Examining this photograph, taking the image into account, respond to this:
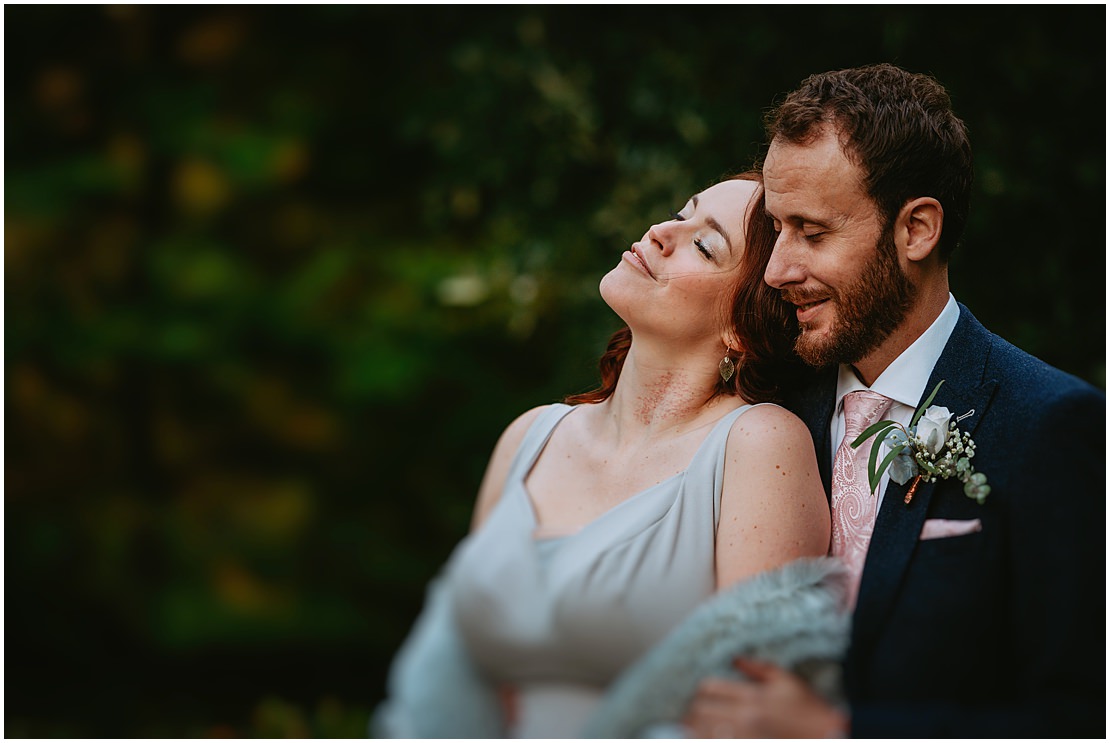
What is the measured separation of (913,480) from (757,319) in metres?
0.38

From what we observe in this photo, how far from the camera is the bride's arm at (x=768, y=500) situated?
6.03ft

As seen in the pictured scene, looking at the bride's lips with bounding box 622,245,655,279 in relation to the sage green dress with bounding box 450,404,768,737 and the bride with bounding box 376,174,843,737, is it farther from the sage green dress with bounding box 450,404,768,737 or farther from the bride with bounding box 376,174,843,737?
the sage green dress with bounding box 450,404,768,737

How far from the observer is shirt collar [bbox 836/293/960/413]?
201 centimetres

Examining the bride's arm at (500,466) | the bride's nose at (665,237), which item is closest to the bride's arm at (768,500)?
the bride's nose at (665,237)

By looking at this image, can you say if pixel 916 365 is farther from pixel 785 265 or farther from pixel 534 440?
pixel 534 440

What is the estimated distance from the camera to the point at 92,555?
6.40 metres

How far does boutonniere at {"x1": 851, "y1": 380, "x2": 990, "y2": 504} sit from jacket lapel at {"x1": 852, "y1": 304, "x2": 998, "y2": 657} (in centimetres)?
2

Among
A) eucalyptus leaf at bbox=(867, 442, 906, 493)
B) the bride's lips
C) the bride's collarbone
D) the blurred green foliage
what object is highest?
the blurred green foliage

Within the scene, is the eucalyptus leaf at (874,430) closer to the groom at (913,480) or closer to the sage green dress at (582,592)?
the groom at (913,480)

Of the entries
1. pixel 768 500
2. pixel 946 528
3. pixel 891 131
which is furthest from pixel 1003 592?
pixel 891 131

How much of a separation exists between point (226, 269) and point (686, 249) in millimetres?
4516

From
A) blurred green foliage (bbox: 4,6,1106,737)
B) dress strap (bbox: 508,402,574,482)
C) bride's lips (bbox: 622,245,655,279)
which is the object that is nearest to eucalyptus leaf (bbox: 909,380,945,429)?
bride's lips (bbox: 622,245,655,279)

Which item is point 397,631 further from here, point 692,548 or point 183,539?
point 692,548

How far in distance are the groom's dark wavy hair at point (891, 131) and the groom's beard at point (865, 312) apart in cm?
8
